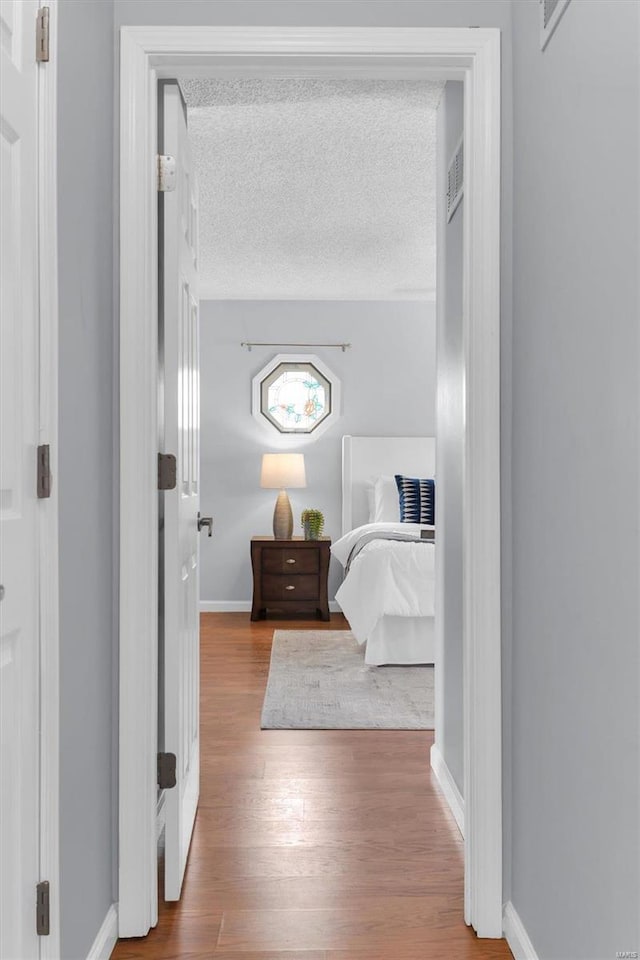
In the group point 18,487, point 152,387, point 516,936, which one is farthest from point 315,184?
point 516,936

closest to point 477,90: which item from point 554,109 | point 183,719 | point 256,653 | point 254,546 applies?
point 554,109

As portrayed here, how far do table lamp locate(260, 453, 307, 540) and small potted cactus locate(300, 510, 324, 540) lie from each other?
0.37 ft

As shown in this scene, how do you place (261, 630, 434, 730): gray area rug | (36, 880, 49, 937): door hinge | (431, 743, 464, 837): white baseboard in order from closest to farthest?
(36, 880, 49, 937): door hinge → (431, 743, 464, 837): white baseboard → (261, 630, 434, 730): gray area rug

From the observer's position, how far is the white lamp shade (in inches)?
245

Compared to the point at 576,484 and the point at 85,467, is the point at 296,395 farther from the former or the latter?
the point at 576,484

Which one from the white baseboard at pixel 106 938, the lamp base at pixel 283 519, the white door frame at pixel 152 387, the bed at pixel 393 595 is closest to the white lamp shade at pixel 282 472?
the lamp base at pixel 283 519

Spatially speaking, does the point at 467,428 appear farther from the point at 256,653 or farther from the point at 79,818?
the point at 256,653

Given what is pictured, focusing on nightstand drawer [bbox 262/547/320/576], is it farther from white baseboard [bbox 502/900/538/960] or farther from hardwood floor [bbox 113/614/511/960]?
white baseboard [bbox 502/900/538/960]

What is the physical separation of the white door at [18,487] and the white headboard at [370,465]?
16.8 feet

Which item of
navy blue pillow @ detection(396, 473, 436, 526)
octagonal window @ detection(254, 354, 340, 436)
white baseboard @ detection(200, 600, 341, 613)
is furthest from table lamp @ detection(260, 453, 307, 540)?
navy blue pillow @ detection(396, 473, 436, 526)

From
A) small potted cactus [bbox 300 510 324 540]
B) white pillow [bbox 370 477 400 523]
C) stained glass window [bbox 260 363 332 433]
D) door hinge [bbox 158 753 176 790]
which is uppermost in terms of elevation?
stained glass window [bbox 260 363 332 433]

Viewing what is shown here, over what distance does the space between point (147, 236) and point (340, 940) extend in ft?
5.85

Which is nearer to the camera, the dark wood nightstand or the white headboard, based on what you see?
the dark wood nightstand

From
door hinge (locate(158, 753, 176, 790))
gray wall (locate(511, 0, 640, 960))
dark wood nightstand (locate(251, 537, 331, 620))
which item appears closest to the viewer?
gray wall (locate(511, 0, 640, 960))
